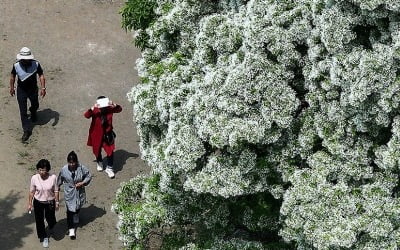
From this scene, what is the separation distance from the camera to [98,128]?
1291 centimetres

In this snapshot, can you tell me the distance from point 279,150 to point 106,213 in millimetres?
5340

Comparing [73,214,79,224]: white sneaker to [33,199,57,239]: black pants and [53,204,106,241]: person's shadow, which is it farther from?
[33,199,57,239]: black pants

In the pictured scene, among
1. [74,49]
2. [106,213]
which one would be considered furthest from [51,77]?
[106,213]

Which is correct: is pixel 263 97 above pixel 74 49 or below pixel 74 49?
above

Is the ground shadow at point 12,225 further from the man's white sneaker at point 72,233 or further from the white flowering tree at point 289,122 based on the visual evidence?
the white flowering tree at point 289,122

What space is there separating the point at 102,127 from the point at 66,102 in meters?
2.69

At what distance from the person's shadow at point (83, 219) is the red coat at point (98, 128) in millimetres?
1006

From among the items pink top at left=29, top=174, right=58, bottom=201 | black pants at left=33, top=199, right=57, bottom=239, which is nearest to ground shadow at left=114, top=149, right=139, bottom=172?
black pants at left=33, top=199, right=57, bottom=239

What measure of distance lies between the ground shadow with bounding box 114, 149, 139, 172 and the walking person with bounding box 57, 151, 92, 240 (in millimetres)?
1984

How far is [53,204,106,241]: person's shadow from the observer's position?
39.4 feet

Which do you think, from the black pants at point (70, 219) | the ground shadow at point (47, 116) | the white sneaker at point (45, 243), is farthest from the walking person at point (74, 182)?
the ground shadow at point (47, 116)

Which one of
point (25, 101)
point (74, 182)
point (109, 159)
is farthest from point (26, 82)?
point (74, 182)

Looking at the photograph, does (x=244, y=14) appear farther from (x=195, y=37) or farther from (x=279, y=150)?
(x=279, y=150)

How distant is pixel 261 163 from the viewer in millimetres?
7852
